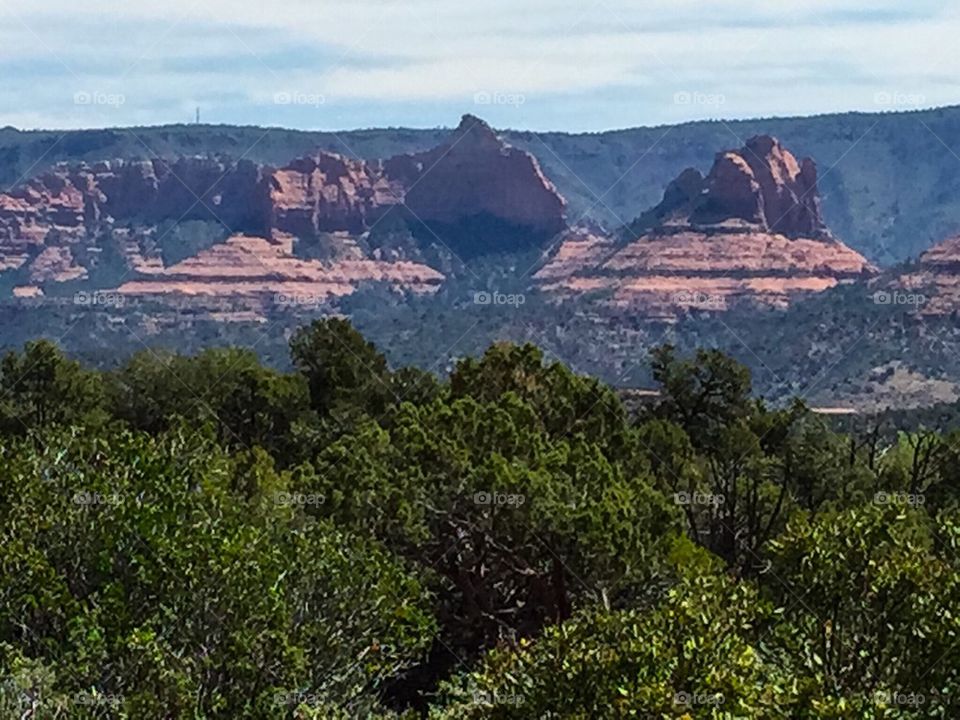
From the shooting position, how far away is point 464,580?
31.7m

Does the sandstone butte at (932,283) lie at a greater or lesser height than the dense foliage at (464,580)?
lesser

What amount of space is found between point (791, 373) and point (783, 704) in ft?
398

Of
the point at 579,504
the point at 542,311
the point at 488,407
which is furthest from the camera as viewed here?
the point at 542,311

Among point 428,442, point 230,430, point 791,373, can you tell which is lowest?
point 791,373

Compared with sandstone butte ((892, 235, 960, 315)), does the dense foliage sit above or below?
above

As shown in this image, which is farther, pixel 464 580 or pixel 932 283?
pixel 932 283

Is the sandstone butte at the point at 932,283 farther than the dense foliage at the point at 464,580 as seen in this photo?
Yes

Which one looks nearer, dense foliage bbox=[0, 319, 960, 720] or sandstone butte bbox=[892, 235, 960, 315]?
dense foliage bbox=[0, 319, 960, 720]

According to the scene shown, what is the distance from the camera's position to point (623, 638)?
53.9ft

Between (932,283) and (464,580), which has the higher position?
(464,580)

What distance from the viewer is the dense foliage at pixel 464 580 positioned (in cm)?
1681

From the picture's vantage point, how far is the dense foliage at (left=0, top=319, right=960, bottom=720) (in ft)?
55.2

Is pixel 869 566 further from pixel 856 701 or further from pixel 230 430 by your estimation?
pixel 230 430

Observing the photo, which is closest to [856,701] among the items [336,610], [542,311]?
[336,610]
